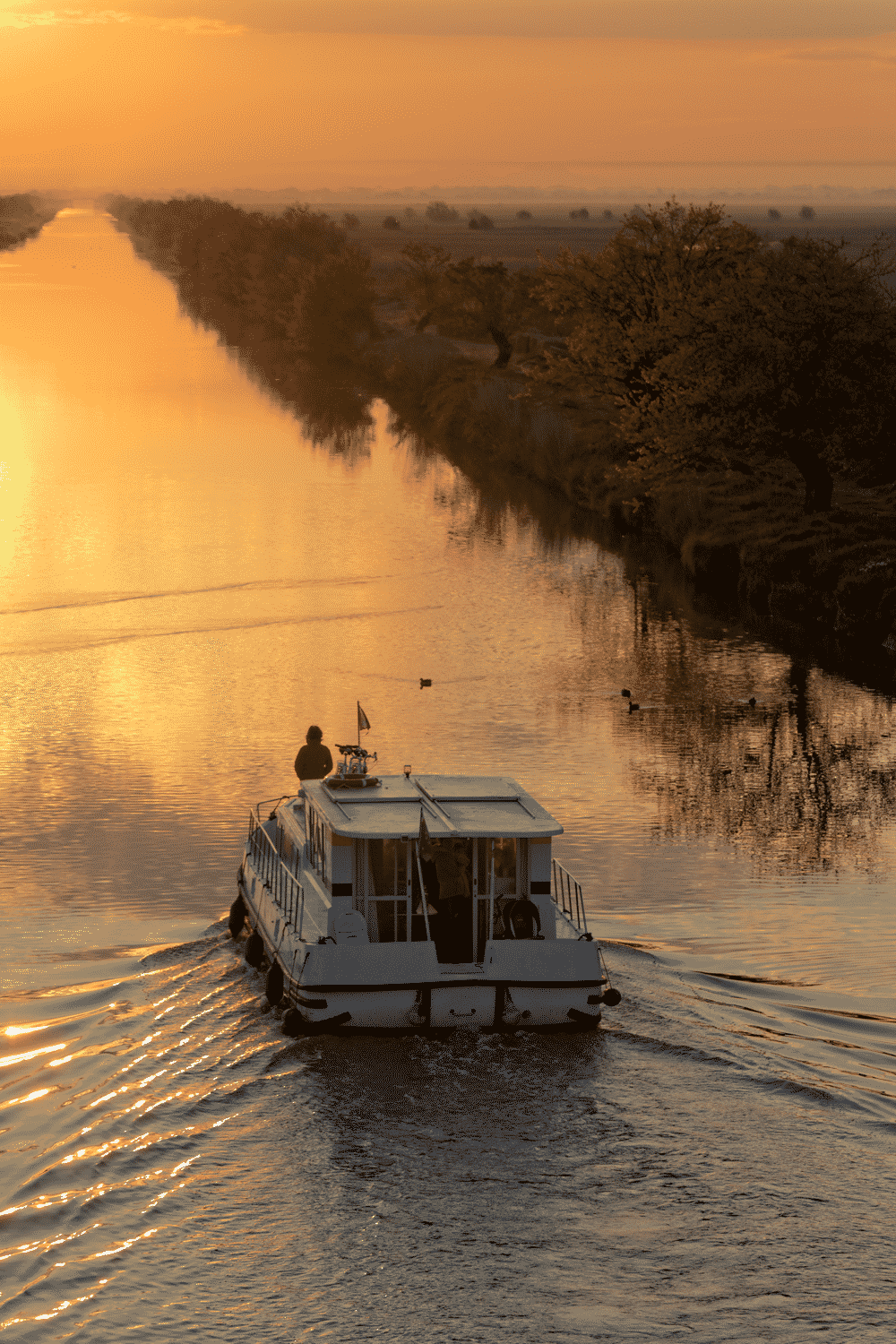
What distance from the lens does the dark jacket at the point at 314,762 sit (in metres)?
25.7

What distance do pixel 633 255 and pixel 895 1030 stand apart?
4476 centimetres

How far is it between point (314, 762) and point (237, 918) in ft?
9.14

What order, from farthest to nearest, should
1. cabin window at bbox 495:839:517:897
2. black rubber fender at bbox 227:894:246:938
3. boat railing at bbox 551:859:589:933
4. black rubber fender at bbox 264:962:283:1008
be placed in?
black rubber fender at bbox 227:894:246:938 < cabin window at bbox 495:839:517:897 < boat railing at bbox 551:859:589:933 < black rubber fender at bbox 264:962:283:1008

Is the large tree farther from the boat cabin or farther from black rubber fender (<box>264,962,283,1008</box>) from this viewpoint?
black rubber fender (<box>264,962,283,1008</box>)

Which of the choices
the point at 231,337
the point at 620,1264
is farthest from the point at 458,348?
the point at 620,1264

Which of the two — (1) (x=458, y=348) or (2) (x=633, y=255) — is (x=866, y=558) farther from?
(1) (x=458, y=348)

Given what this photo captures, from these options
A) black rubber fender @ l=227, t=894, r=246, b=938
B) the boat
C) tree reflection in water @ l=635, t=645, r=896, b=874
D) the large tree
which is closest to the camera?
the boat

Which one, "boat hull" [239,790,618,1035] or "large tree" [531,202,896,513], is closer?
"boat hull" [239,790,618,1035]

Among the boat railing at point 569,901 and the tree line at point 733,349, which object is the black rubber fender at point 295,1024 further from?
the tree line at point 733,349

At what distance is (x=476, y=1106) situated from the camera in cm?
1838

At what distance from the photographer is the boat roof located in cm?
2069

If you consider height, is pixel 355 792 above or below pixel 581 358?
below

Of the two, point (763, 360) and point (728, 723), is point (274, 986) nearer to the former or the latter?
point (728, 723)

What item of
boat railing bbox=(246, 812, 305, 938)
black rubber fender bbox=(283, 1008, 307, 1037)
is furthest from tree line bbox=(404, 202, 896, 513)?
black rubber fender bbox=(283, 1008, 307, 1037)
